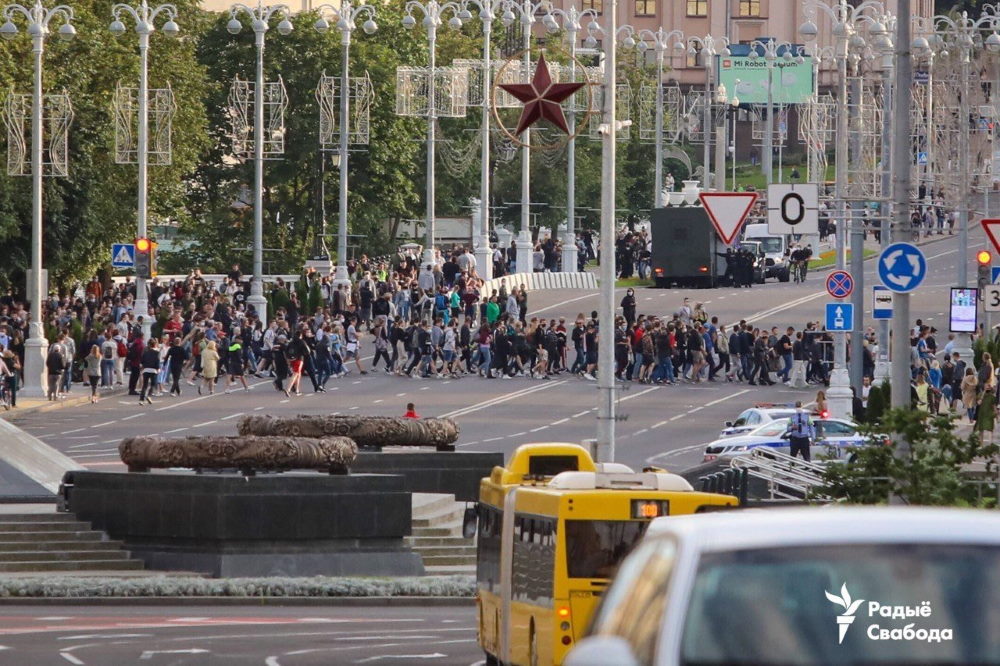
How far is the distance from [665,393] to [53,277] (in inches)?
899

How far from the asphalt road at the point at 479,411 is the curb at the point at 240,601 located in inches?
518

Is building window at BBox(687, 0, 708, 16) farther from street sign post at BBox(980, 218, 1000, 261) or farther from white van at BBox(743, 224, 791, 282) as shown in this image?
street sign post at BBox(980, 218, 1000, 261)

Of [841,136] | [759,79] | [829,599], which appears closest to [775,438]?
[841,136]

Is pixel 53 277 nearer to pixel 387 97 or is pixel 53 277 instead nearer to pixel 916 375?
pixel 387 97

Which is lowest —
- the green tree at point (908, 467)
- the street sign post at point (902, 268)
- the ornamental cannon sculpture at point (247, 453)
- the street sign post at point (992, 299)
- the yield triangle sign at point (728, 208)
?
the ornamental cannon sculpture at point (247, 453)

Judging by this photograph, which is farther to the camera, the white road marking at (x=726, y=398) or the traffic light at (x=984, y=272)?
the traffic light at (x=984, y=272)

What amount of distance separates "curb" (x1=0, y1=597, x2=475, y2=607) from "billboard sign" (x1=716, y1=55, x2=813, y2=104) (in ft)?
335

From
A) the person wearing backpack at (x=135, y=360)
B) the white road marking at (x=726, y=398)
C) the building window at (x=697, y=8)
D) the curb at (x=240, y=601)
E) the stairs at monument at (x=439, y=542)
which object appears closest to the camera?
the curb at (x=240, y=601)

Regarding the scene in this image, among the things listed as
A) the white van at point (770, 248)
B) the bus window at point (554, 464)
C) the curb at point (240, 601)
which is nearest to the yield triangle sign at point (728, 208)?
the curb at point (240, 601)

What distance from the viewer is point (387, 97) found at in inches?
3403

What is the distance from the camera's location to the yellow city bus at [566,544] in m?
16.6

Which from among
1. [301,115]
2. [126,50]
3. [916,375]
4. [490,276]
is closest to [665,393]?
[916,375]

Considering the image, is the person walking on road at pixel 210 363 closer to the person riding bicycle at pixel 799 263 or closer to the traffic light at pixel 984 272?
the traffic light at pixel 984 272

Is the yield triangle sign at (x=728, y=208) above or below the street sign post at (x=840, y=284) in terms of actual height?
above
